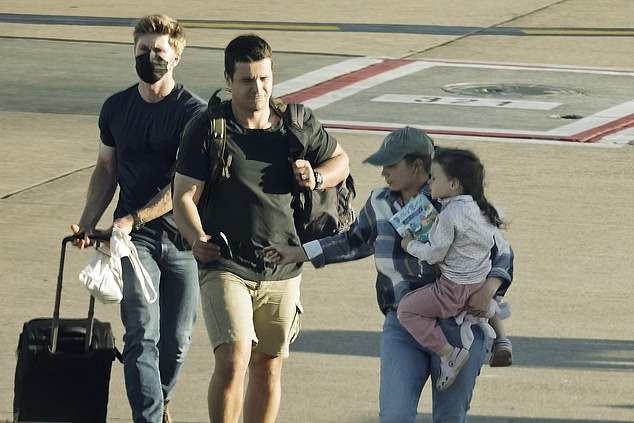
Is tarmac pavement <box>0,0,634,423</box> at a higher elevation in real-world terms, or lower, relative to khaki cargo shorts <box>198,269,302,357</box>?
lower

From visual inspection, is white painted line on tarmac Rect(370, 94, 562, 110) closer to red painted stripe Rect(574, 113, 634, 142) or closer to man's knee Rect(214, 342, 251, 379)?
red painted stripe Rect(574, 113, 634, 142)

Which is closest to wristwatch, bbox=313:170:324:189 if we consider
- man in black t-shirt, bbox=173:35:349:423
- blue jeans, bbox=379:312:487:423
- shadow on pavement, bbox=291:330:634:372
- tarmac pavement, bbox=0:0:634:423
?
man in black t-shirt, bbox=173:35:349:423

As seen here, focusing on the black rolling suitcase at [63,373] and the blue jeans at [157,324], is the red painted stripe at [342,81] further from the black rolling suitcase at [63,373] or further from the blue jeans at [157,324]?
the black rolling suitcase at [63,373]

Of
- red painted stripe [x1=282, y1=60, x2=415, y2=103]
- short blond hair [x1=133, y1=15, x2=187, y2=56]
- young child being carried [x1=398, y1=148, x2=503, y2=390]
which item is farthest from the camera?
red painted stripe [x1=282, y1=60, x2=415, y2=103]

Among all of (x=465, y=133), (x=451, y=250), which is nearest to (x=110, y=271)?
(x=451, y=250)

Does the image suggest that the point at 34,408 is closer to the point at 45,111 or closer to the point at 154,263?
the point at 154,263

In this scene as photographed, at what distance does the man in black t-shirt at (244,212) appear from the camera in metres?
6.28

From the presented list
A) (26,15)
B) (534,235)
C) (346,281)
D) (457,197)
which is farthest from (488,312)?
(26,15)

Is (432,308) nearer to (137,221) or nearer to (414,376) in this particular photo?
(414,376)

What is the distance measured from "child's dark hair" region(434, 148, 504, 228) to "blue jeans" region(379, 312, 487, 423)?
1.58 ft

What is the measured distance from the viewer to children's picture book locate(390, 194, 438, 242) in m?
5.84

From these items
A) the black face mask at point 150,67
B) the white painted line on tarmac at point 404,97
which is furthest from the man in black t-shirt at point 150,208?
the white painted line on tarmac at point 404,97

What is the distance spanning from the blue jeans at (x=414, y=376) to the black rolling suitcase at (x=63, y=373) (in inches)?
52.3

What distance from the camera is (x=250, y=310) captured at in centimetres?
642
